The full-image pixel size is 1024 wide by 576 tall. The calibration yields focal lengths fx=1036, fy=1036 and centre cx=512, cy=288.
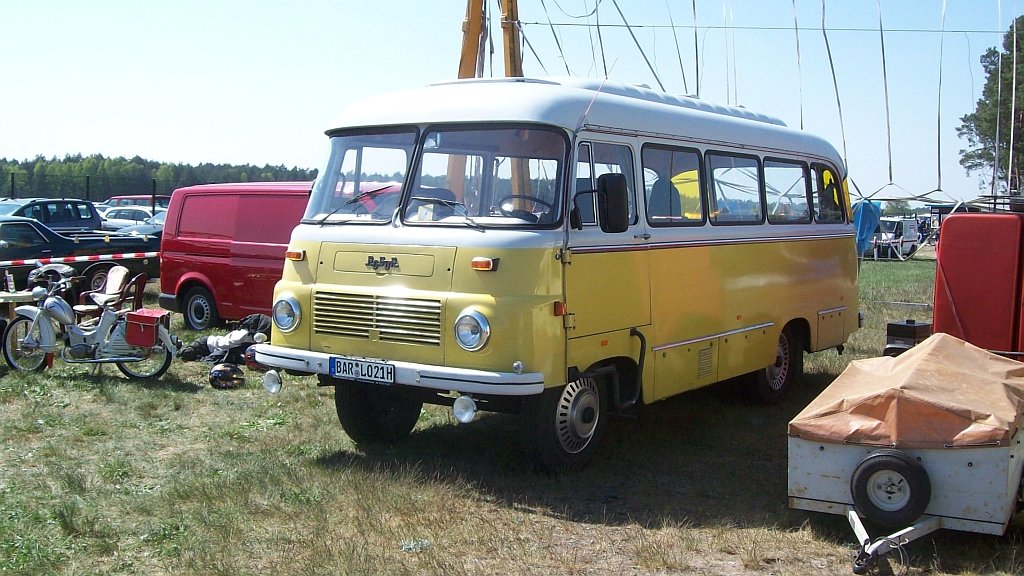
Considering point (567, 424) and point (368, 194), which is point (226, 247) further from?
point (567, 424)

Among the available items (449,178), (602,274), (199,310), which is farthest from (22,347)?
(602,274)

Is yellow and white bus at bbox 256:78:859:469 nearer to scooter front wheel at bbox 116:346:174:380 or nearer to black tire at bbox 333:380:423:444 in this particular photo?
black tire at bbox 333:380:423:444

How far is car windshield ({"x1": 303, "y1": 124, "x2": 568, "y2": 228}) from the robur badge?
0.32m

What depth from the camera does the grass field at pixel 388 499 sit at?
5555mm

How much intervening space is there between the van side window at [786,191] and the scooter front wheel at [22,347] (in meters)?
7.58

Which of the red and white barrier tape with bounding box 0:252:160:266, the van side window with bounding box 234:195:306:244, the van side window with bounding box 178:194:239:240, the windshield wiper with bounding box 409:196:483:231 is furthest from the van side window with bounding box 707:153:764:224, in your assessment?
the red and white barrier tape with bounding box 0:252:160:266

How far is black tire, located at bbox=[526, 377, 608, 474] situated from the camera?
22.7 ft

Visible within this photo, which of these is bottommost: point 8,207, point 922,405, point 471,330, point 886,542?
point 886,542

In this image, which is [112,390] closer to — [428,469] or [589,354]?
[428,469]

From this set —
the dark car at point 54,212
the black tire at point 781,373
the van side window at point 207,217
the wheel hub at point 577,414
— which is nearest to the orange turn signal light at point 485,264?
the wheel hub at point 577,414

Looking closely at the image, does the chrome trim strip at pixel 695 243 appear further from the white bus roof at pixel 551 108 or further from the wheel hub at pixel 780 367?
the wheel hub at pixel 780 367

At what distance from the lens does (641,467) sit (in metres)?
7.68

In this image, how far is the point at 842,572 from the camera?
547cm

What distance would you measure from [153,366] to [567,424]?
560cm
